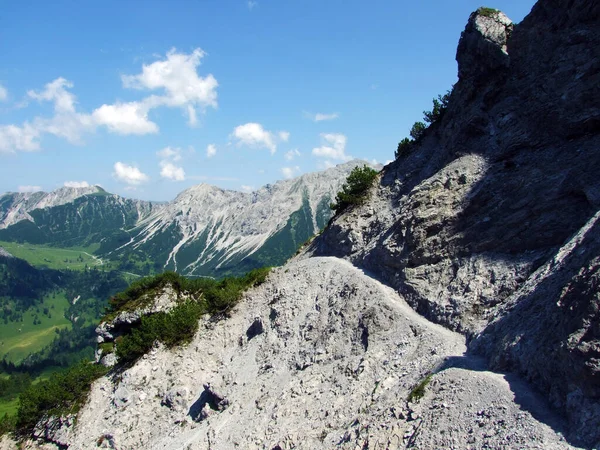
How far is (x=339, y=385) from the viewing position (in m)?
31.6

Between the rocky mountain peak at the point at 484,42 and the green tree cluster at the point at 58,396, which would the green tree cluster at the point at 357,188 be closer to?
the rocky mountain peak at the point at 484,42

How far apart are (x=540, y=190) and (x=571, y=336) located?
18.4 m

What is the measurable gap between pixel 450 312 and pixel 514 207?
1084cm

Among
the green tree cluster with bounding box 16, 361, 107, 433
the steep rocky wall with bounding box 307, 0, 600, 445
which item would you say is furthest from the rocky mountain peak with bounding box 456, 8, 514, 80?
the green tree cluster with bounding box 16, 361, 107, 433

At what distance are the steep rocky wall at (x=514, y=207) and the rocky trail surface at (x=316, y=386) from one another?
239 cm

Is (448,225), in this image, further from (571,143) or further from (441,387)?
(441,387)

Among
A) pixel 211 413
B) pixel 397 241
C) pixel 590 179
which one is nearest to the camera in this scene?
pixel 590 179

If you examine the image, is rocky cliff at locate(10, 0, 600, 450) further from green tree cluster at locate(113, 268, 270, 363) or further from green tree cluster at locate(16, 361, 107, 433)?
green tree cluster at locate(16, 361, 107, 433)

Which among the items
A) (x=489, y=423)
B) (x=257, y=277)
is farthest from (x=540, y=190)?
(x=257, y=277)

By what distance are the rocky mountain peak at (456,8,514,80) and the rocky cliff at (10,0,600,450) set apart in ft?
0.77

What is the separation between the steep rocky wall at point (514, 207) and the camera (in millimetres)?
21172

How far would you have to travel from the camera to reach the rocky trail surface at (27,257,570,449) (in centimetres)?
2106

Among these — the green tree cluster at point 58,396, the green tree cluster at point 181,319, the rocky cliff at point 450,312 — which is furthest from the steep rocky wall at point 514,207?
the green tree cluster at point 58,396

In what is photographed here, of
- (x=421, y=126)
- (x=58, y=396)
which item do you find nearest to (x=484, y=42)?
(x=421, y=126)
